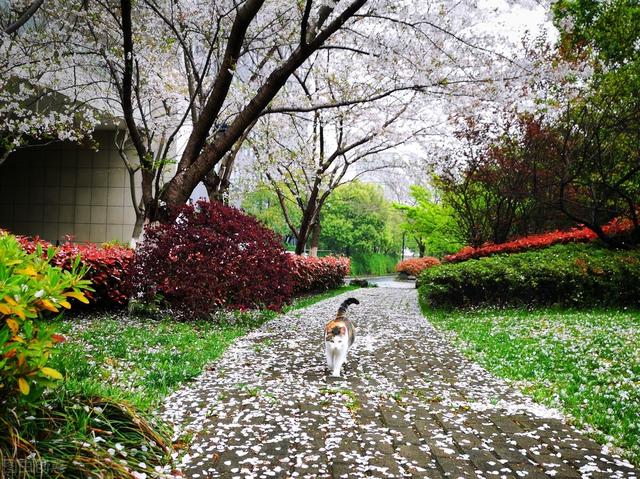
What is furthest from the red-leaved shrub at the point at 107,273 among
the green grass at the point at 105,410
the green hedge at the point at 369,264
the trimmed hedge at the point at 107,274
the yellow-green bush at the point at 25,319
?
the green hedge at the point at 369,264

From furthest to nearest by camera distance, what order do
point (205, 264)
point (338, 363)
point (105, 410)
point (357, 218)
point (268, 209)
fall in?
point (357, 218)
point (268, 209)
point (205, 264)
point (338, 363)
point (105, 410)

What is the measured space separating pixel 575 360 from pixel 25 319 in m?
5.74

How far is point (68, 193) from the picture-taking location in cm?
1817

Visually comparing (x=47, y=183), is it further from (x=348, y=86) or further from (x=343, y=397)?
(x=343, y=397)

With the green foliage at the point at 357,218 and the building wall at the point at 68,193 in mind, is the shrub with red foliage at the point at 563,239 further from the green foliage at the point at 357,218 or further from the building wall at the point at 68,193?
the green foliage at the point at 357,218

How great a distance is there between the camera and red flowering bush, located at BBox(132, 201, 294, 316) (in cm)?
814

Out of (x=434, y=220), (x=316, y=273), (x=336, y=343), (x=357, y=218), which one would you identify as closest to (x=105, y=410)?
(x=336, y=343)

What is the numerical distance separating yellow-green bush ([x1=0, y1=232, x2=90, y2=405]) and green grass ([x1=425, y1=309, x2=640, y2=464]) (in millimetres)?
3577

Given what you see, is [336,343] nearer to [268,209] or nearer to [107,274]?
[107,274]

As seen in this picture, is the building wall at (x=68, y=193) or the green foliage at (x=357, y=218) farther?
the green foliage at (x=357, y=218)

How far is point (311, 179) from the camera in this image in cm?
1603

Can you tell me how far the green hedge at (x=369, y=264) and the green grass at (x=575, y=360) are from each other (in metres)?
28.3

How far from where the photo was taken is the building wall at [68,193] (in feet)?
58.8

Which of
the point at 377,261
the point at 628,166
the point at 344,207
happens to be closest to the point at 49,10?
the point at 628,166
